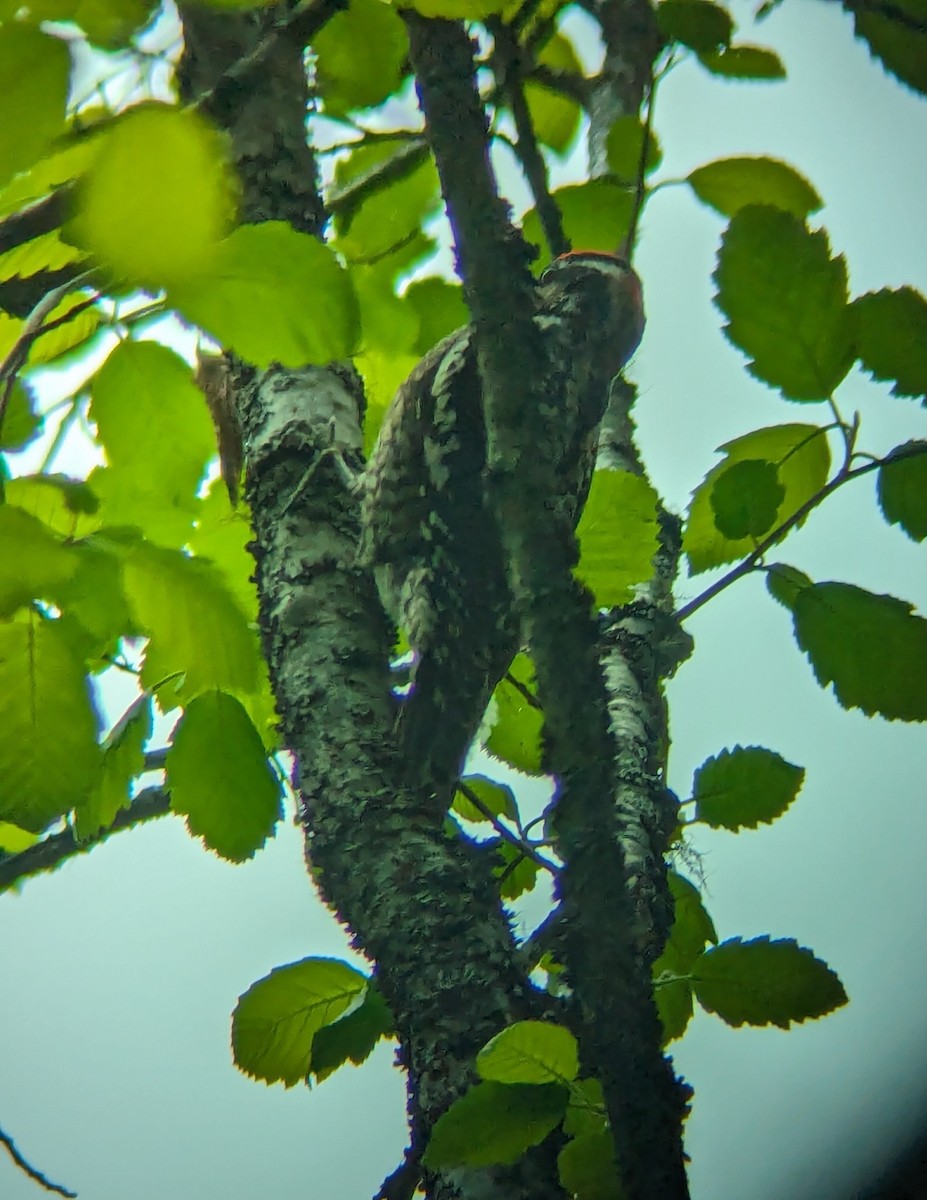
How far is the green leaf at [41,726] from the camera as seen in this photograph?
0.39m

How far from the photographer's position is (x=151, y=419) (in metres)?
0.50

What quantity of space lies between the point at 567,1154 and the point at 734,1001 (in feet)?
0.46

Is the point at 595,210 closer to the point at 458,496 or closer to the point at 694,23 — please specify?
the point at 694,23

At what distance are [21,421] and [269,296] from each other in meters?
0.37

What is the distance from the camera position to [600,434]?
97 cm

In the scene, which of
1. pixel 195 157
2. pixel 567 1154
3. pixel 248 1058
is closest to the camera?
pixel 195 157

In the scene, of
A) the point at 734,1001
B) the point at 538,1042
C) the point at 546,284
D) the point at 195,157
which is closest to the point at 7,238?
the point at 195,157

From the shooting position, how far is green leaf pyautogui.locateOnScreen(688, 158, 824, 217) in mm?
648

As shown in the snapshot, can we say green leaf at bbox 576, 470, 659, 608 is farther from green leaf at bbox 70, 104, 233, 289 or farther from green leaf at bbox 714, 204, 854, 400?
green leaf at bbox 70, 104, 233, 289

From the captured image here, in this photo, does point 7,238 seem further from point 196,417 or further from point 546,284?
point 546,284

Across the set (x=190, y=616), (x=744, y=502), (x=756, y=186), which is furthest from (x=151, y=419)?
(x=756, y=186)

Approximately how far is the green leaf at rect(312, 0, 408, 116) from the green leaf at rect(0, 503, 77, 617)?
391 millimetres

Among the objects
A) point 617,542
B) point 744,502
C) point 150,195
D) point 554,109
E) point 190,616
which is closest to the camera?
point 150,195

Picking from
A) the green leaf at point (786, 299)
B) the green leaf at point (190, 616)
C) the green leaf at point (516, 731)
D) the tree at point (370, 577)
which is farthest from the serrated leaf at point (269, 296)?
the green leaf at point (516, 731)
